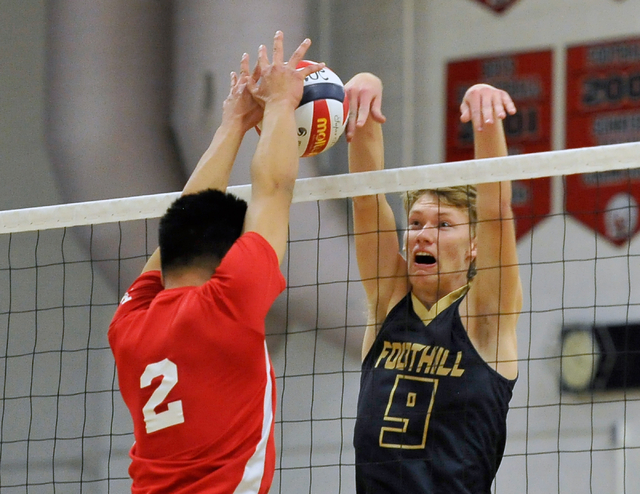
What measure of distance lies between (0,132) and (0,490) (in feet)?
12.0

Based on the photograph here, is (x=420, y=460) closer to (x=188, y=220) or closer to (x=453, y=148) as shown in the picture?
(x=188, y=220)

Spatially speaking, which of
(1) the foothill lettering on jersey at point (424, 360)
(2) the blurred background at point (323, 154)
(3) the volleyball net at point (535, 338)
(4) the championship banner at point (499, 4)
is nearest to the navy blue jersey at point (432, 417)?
(1) the foothill lettering on jersey at point (424, 360)

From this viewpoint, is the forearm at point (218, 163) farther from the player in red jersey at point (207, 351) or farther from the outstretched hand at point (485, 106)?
the outstretched hand at point (485, 106)

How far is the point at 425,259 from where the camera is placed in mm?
3564

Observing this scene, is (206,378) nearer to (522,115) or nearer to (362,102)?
(362,102)

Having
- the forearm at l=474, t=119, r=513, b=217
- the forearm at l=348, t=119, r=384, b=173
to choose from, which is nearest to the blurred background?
the forearm at l=348, t=119, r=384, b=173

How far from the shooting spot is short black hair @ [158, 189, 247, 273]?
2.53 meters

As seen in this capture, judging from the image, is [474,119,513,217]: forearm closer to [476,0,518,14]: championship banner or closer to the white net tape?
the white net tape

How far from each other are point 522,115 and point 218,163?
5.46m

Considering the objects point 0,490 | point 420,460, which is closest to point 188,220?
point 420,460

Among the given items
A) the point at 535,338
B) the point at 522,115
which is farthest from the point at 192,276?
the point at 522,115

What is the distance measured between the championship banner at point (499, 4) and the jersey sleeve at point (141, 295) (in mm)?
6078

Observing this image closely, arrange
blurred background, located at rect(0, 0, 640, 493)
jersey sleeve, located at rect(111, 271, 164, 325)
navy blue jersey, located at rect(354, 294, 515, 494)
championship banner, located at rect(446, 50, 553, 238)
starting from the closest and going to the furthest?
jersey sleeve, located at rect(111, 271, 164, 325) → navy blue jersey, located at rect(354, 294, 515, 494) → blurred background, located at rect(0, 0, 640, 493) → championship banner, located at rect(446, 50, 553, 238)

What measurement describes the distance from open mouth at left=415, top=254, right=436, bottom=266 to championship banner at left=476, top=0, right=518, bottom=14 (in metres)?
5.14
